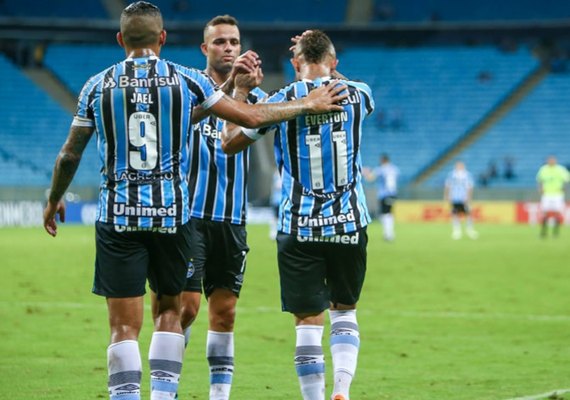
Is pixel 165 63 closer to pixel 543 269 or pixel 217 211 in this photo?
pixel 217 211

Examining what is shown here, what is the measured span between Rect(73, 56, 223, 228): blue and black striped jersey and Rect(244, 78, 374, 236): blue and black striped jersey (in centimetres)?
87

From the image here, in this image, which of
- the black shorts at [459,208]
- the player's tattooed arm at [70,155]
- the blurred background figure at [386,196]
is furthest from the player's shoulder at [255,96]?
the black shorts at [459,208]

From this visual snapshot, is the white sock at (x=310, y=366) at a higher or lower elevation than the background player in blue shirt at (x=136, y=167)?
lower

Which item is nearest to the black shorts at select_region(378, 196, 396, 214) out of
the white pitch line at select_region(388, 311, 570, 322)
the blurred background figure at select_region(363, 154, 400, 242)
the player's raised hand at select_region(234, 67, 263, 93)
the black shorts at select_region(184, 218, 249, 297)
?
the blurred background figure at select_region(363, 154, 400, 242)

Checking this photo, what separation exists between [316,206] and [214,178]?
944mm

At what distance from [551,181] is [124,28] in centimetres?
2593

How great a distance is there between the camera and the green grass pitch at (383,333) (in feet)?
26.1

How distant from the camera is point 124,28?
566 centimetres

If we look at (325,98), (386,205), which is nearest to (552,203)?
(386,205)

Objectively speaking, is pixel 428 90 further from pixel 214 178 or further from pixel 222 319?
pixel 222 319

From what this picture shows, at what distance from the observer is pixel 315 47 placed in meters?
6.44

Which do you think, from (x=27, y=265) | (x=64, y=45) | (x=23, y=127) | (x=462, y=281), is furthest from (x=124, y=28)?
(x=64, y=45)

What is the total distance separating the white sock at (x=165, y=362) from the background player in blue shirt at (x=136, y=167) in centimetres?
1

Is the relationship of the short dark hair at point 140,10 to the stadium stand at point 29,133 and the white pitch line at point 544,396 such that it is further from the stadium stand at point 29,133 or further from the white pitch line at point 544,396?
the stadium stand at point 29,133
